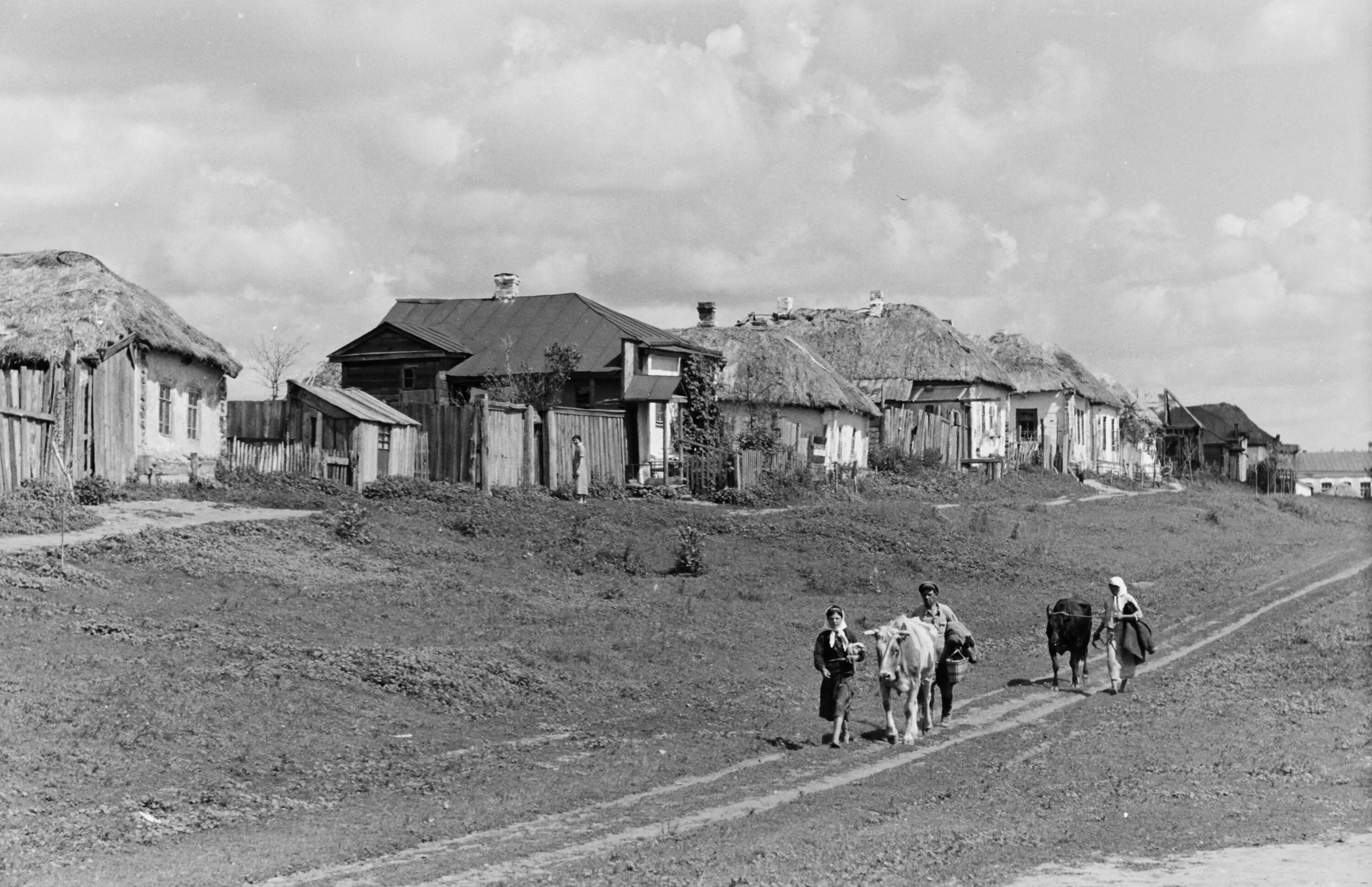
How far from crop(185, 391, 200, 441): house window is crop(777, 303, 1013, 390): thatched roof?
29.3m

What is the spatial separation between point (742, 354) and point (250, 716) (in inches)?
1312

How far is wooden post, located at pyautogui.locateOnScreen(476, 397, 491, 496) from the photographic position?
31.5 m

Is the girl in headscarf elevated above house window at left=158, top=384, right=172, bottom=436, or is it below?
below

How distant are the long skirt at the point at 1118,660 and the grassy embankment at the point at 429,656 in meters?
1.69

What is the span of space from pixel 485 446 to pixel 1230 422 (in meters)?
73.7

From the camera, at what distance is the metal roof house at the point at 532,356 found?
1495 inches

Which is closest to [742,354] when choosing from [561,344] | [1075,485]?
[561,344]

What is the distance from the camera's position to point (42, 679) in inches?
545

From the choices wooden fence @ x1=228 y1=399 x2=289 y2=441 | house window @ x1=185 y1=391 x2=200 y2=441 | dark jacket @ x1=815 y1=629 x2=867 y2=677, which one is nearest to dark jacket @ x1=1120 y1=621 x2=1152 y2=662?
dark jacket @ x1=815 y1=629 x2=867 y2=677

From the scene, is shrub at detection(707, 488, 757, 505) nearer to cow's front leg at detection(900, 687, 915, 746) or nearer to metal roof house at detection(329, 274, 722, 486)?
metal roof house at detection(329, 274, 722, 486)

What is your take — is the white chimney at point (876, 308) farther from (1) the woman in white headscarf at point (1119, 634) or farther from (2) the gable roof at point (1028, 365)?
(1) the woman in white headscarf at point (1119, 634)

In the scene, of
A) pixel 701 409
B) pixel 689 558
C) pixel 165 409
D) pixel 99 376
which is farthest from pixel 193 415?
pixel 701 409

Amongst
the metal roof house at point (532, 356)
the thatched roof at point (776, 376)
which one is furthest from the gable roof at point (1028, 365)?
the metal roof house at point (532, 356)

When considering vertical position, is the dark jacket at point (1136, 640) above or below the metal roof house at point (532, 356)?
below
